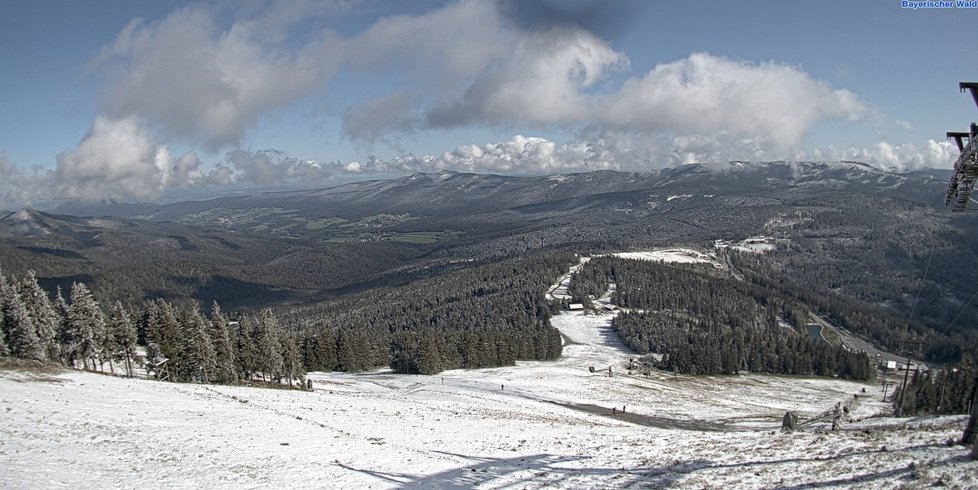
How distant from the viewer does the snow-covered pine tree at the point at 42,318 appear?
57.2 metres

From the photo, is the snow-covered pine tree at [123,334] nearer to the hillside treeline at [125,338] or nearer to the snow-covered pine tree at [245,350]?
the hillside treeline at [125,338]

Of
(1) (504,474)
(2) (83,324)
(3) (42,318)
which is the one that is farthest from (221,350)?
(1) (504,474)

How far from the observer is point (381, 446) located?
30.6 meters

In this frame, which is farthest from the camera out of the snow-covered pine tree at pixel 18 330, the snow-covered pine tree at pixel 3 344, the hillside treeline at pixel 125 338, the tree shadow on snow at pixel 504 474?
the hillside treeline at pixel 125 338

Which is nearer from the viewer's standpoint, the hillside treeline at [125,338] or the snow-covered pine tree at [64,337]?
the hillside treeline at [125,338]

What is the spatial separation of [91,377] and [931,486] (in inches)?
2238

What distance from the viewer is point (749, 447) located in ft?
85.8

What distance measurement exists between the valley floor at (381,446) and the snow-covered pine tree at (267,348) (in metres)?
16.7

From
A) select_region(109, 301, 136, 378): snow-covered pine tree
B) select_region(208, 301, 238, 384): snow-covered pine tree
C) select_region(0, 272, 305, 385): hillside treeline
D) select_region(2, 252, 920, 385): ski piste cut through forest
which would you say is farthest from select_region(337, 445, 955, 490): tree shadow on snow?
select_region(109, 301, 136, 378): snow-covered pine tree

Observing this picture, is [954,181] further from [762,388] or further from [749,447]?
[762,388]

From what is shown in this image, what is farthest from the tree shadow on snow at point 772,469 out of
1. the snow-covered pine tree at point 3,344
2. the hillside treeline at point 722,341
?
the hillside treeline at point 722,341

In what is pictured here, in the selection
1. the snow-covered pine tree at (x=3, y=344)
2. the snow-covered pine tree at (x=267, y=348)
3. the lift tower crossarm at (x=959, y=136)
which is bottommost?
the snow-covered pine tree at (x=267, y=348)

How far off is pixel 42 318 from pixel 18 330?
424cm

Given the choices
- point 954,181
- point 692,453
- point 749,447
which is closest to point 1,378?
point 692,453
